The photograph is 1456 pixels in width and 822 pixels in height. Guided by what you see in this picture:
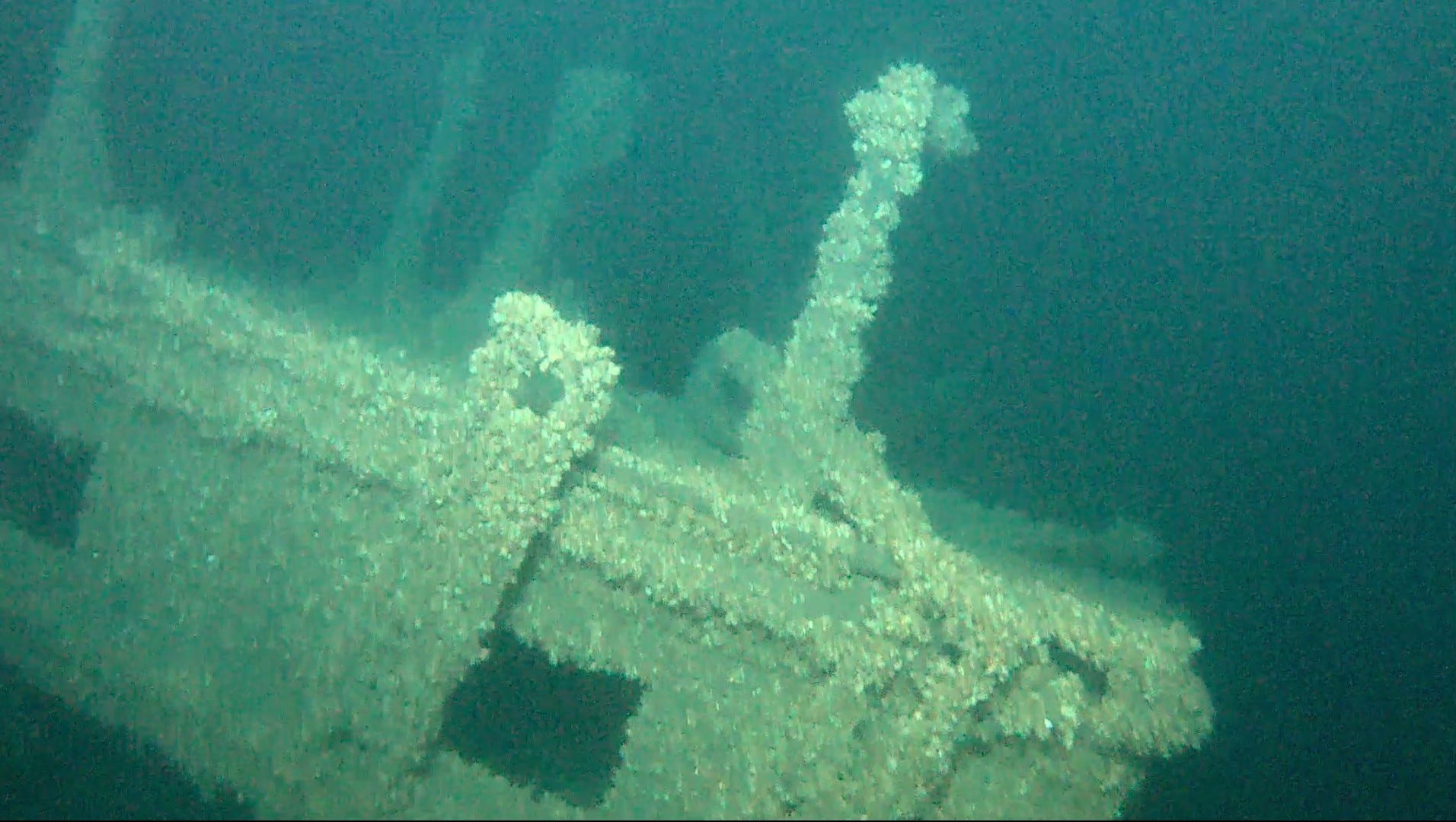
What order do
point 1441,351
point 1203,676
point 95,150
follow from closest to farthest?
point 1203,676
point 1441,351
point 95,150

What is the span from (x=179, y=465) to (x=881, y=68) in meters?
4.00

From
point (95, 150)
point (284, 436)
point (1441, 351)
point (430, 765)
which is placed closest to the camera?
point (430, 765)

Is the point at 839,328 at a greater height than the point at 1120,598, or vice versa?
the point at 839,328

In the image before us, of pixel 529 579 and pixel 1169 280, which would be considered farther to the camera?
pixel 1169 280

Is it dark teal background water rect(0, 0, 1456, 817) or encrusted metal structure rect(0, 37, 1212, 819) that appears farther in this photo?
Answer: dark teal background water rect(0, 0, 1456, 817)

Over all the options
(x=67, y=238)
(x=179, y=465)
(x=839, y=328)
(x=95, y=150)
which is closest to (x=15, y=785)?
(x=179, y=465)

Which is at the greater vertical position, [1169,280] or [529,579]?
[1169,280]

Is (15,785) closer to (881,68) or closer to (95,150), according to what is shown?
(95,150)

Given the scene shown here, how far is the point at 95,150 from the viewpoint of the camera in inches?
149

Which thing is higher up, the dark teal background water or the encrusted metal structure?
the dark teal background water

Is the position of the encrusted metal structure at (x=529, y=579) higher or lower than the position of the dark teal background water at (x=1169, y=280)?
lower

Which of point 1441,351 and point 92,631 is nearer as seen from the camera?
point 92,631

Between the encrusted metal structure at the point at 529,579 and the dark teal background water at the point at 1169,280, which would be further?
the dark teal background water at the point at 1169,280

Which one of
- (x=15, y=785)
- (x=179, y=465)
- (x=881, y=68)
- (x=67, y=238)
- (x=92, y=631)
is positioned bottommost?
(x=15, y=785)
